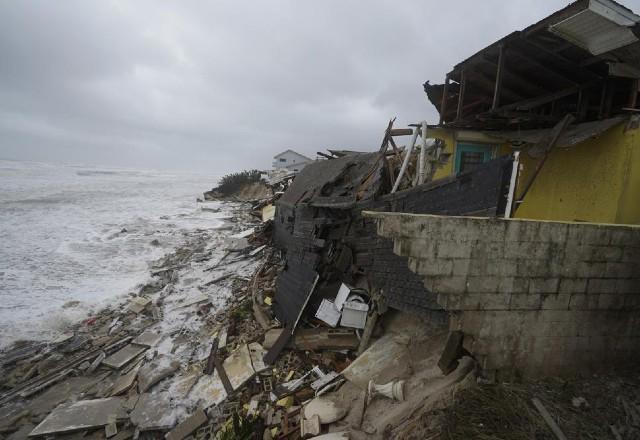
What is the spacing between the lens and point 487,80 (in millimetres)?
7430

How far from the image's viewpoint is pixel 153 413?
5469mm

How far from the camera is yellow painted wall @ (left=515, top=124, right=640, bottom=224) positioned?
217 inches

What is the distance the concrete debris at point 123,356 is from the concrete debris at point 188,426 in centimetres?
265

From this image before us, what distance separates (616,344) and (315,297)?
504 centimetres

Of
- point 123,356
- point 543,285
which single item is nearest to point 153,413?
point 123,356

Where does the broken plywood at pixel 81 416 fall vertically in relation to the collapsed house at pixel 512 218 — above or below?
below

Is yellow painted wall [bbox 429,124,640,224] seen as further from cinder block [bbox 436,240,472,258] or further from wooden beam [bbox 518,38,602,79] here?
cinder block [bbox 436,240,472,258]

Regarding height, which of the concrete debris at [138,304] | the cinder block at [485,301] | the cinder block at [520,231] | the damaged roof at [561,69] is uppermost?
the damaged roof at [561,69]

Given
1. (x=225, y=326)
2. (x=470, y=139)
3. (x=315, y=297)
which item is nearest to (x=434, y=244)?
(x=315, y=297)

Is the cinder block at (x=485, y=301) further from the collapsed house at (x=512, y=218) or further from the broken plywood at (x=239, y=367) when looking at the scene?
the broken plywood at (x=239, y=367)

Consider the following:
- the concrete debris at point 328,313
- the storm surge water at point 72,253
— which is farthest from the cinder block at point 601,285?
the storm surge water at point 72,253

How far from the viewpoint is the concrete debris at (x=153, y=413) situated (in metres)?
5.23

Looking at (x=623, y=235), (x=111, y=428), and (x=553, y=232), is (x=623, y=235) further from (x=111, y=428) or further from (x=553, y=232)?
(x=111, y=428)

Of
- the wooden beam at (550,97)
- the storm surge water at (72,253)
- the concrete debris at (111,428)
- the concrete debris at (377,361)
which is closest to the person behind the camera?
the concrete debris at (377,361)
